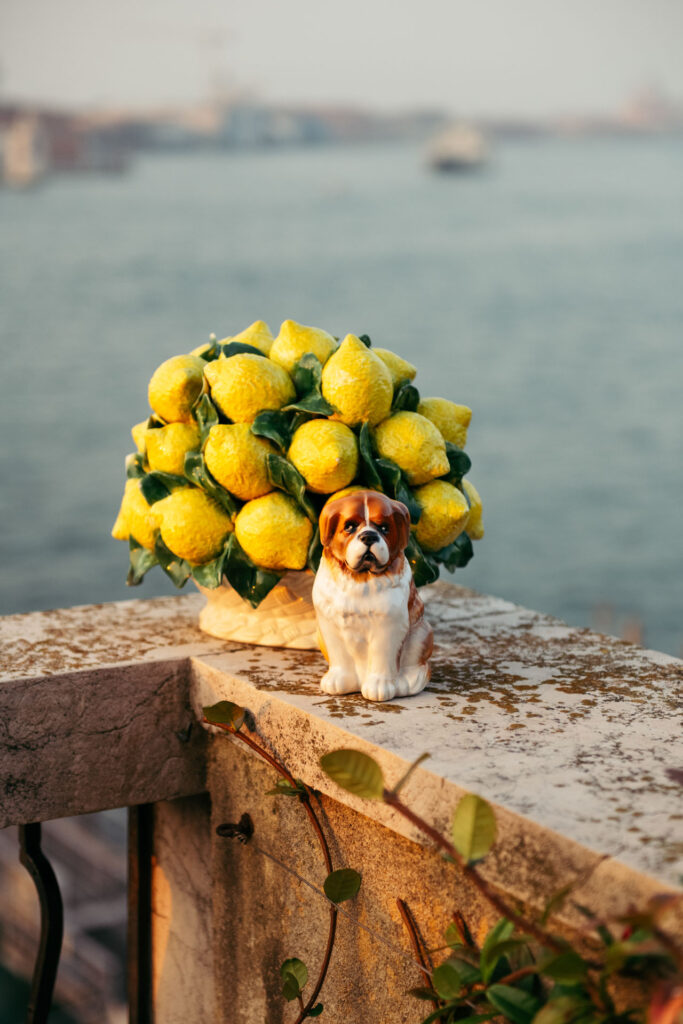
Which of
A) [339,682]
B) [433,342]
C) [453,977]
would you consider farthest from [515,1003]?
[433,342]

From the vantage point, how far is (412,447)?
181 cm

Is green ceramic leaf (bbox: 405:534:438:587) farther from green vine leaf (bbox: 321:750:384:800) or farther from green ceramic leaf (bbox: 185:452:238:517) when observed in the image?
green vine leaf (bbox: 321:750:384:800)

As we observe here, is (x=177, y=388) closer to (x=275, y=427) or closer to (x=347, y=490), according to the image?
(x=275, y=427)

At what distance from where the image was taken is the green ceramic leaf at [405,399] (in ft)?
6.22

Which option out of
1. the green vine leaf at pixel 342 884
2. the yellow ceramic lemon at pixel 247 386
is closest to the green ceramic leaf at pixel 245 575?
the yellow ceramic lemon at pixel 247 386

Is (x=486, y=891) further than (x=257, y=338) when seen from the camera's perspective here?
No

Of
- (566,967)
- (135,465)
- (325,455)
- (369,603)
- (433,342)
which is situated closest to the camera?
(566,967)

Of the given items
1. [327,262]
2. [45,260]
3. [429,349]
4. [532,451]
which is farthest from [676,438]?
[45,260]

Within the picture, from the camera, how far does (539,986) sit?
1.21 metres

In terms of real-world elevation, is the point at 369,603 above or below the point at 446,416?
below

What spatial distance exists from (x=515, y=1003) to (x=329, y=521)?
0.70 m

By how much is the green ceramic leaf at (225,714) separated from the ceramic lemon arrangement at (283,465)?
0.78 ft

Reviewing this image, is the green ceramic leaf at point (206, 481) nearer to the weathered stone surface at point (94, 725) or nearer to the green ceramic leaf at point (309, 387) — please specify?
the green ceramic leaf at point (309, 387)

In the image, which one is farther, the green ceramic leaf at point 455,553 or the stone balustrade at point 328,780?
the green ceramic leaf at point 455,553
